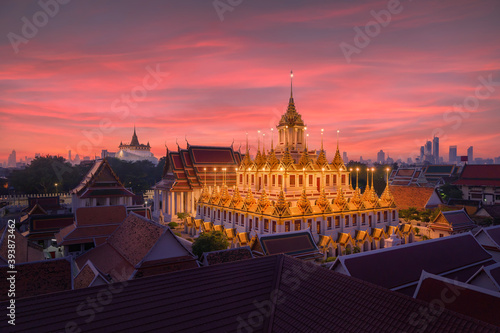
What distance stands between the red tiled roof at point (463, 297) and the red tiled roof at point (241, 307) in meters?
3.91

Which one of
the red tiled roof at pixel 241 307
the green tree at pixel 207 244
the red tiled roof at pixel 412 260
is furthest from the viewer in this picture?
the green tree at pixel 207 244

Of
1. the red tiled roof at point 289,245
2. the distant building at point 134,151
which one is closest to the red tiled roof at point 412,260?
the red tiled roof at point 289,245

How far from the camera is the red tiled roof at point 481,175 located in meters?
47.8

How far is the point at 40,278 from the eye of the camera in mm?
13453

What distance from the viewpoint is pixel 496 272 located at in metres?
12.3

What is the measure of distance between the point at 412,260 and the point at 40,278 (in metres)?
17.7

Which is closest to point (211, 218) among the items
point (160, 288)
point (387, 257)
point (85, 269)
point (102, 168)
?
point (102, 168)

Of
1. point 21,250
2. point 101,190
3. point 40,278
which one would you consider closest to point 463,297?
point 40,278

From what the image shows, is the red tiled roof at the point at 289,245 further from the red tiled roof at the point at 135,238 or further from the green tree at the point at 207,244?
the red tiled roof at the point at 135,238

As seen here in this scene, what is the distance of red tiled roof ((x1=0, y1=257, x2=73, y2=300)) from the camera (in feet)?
42.1

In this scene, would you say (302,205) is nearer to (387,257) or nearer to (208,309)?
(387,257)

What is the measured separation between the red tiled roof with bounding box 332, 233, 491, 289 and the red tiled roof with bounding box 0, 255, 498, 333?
4.43 m

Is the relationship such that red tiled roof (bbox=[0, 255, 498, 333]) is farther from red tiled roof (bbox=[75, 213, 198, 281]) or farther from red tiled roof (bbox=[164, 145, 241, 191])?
red tiled roof (bbox=[164, 145, 241, 191])

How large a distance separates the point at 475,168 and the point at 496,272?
159 ft
